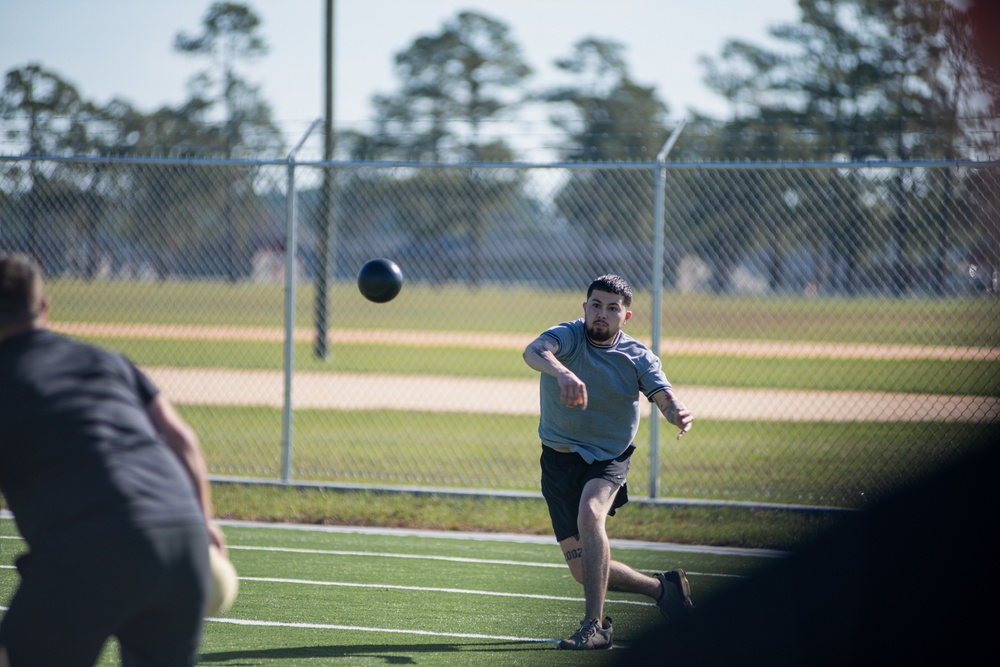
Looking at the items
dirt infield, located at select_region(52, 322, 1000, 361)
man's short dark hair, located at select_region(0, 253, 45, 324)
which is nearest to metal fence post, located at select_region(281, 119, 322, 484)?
man's short dark hair, located at select_region(0, 253, 45, 324)

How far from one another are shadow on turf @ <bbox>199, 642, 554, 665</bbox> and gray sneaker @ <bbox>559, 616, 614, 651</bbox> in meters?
0.22

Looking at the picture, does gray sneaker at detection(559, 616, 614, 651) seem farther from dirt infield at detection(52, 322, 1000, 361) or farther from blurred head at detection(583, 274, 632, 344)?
dirt infield at detection(52, 322, 1000, 361)

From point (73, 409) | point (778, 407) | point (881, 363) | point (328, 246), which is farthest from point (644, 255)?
point (73, 409)

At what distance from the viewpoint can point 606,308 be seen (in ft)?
18.7

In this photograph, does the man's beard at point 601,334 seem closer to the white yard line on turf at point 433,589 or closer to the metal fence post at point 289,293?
the white yard line on turf at point 433,589

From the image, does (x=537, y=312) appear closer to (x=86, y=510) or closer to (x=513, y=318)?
(x=513, y=318)

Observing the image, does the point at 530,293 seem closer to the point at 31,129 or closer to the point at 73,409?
the point at 31,129

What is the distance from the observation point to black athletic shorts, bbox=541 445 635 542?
227 inches

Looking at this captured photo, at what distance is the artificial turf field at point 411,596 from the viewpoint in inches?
221

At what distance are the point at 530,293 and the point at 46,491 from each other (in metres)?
24.3

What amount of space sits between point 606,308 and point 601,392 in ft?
1.47

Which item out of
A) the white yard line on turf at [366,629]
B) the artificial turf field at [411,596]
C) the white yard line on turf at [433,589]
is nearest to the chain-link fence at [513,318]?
the artificial turf field at [411,596]

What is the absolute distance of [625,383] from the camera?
5.77 meters

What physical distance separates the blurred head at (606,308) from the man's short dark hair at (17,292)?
9.98ft
